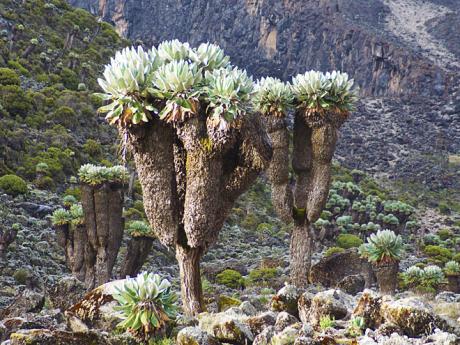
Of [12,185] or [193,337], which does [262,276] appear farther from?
[193,337]

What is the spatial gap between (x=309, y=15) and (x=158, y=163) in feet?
262

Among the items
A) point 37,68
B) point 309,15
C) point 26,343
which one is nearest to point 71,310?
point 26,343

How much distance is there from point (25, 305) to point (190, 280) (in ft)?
13.2

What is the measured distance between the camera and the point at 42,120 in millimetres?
33000

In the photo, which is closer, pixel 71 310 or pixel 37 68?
pixel 71 310

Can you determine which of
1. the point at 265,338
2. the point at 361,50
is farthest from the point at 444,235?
the point at 361,50

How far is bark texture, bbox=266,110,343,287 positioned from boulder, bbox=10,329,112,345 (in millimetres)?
6167

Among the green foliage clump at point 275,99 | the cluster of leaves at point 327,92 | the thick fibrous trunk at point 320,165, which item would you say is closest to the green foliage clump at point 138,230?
the thick fibrous trunk at point 320,165

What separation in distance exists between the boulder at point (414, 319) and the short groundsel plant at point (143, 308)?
107 inches

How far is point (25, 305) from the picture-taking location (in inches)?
446

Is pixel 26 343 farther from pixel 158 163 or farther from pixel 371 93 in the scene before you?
pixel 371 93

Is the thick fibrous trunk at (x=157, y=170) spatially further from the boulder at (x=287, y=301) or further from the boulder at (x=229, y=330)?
the boulder at (x=229, y=330)

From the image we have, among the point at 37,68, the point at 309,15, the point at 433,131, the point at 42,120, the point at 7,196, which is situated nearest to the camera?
the point at 7,196

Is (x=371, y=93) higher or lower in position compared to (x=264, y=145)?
higher
